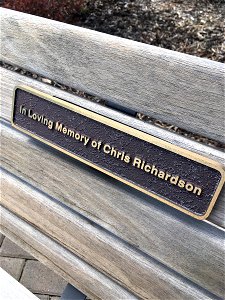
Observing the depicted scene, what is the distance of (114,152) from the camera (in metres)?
1.42

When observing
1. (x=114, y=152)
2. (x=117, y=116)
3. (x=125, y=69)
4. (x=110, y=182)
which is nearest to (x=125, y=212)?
(x=110, y=182)

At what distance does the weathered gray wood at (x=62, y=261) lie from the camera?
1.69 meters

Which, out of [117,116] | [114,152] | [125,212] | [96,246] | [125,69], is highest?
[125,69]

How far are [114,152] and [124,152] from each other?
5 cm

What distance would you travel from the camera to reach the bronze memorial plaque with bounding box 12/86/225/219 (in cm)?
122

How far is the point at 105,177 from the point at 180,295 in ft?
1.56

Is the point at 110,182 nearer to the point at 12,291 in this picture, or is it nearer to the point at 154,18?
the point at 12,291

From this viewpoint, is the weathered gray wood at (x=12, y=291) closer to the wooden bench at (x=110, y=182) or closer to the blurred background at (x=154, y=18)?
the wooden bench at (x=110, y=182)

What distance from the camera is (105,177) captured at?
1.53 m

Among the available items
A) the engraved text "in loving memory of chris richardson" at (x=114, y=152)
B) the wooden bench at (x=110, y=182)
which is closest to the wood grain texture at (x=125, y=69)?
the wooden bench at (x=110, y=182)

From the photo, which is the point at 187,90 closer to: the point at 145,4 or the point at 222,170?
the point at 222,170

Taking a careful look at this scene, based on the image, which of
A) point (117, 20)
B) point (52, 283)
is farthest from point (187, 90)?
point (117, 20)

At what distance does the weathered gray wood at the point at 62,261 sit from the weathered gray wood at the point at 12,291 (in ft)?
0.78

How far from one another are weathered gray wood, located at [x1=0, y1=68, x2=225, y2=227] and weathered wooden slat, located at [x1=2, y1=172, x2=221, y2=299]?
0.31 m
